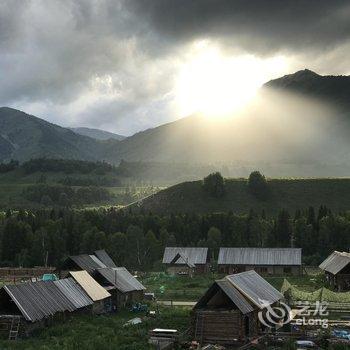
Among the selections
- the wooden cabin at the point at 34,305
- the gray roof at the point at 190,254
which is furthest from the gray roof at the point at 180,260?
the wooden cabin at the point at 34,305

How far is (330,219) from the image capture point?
111562mm

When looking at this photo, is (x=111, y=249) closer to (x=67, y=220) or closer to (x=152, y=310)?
(x=67, y=220)

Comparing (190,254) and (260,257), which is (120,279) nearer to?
(260,257)

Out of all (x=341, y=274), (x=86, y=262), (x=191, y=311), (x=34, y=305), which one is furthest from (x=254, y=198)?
(x=34, y=305)

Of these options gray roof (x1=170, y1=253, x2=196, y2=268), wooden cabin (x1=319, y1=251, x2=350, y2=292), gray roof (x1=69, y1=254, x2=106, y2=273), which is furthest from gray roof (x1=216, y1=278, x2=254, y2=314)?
gray roof (x1=170, y1=253, x2=196, y2=268)

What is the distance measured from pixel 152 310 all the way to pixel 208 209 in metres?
109

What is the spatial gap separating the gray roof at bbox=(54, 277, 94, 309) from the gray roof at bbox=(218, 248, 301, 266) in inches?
1839

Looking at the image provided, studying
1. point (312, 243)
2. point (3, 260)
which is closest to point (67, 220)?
point (3, 260)

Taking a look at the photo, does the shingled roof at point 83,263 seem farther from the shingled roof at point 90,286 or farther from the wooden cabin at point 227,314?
the wooden cabin at point 227,314

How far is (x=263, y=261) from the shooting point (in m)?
92.0

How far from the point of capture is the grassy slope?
16200 centimetres

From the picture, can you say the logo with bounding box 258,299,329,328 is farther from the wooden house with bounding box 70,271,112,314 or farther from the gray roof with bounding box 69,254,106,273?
the gray roof with bounding box 69,254,106,273

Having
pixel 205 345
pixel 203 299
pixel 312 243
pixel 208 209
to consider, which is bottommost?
pixel 205 345

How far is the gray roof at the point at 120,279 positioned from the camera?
55719 mm
